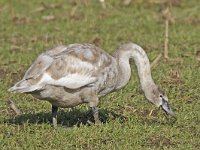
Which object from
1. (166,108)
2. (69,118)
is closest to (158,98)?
(166,108)

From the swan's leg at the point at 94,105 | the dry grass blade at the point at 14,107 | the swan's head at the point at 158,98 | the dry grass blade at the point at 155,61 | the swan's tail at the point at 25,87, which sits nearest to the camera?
the swan's tail at the point at 25,87

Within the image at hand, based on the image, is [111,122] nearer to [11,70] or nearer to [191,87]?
[191,87]

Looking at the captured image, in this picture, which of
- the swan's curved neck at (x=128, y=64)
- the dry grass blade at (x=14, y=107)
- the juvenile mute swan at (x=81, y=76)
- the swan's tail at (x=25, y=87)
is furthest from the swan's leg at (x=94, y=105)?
the dry grass blade at (x=14, y=107)

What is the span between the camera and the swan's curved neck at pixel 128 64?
8539 mm

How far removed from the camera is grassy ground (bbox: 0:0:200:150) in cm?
793

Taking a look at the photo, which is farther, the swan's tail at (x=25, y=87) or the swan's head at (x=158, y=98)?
the swan's head at (x=158, y=98)

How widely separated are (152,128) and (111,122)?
1.74 feet

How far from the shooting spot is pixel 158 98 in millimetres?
8539

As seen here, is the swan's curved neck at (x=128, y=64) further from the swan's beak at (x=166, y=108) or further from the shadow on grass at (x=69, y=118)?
the shadow on grass at (x=69, y=118)

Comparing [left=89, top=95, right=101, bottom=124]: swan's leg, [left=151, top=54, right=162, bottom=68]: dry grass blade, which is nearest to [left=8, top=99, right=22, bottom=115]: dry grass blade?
[left=89, top=95, right=101, bottom=124]: swan's leg

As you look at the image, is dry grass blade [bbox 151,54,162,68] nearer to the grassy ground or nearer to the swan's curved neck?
the grassy ground

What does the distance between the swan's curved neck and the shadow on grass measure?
0.52 meters

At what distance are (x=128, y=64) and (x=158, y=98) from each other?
52cm

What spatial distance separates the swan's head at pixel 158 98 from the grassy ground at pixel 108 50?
18cm
